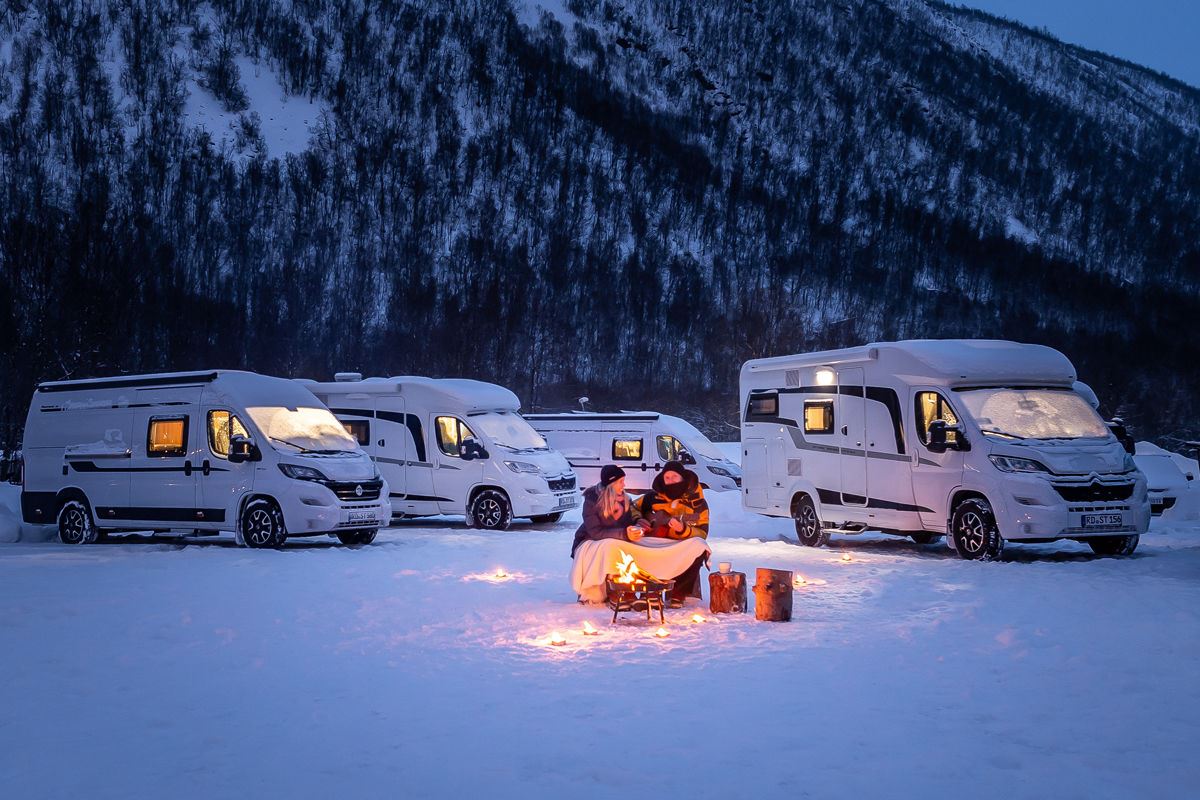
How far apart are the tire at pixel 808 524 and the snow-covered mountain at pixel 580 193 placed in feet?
109

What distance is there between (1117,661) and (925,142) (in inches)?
4958

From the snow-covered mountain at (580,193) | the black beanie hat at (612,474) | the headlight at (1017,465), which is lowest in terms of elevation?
the black beanie hat at (612,474)

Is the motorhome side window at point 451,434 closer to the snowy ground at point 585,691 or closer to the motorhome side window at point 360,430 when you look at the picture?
the motorhome side window at point 360,430

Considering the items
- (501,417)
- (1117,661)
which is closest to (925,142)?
(501,417)

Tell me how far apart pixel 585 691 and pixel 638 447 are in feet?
58.6

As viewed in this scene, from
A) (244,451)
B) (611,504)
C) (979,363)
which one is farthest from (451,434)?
(611,504)

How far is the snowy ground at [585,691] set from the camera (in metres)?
4.91

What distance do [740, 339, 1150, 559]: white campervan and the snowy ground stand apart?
1.18 meters

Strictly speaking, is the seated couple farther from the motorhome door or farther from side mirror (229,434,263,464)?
side mirror (229,434,263,464)

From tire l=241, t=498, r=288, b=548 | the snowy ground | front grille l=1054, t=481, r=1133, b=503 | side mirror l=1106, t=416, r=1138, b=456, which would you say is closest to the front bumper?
tire l=241, t=498, r=288, b=548

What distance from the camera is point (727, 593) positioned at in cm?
933

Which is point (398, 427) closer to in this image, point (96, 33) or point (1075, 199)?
point (1075, 199)

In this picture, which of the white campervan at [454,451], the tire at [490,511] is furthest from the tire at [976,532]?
the tire at [490,511]

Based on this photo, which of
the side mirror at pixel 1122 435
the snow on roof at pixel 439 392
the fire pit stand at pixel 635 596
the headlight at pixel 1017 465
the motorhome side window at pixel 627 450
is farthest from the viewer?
the motorhome side window at pixel 627 450
